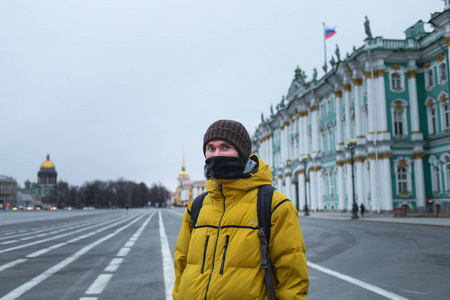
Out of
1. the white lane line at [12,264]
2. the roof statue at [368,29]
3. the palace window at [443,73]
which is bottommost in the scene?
the white lane line at [12,264]

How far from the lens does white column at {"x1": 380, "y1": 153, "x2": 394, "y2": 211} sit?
40344mm

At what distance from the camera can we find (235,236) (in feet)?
9.17

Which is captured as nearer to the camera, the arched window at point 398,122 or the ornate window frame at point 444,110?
the ornate window frame at point 444,110

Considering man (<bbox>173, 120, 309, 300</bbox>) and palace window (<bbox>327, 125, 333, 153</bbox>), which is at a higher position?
palace window (<bbox>327, 125, 333, 153</bbox>)

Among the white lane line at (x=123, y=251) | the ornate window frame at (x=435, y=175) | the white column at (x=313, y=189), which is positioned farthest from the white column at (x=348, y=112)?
the white lane line at (x=123, y=251)

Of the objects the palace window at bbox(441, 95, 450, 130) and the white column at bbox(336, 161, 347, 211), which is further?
the white column at bbox(336, 161, 347, 211)

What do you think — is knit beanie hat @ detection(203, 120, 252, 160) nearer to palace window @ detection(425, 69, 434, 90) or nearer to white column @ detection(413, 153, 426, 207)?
white column @ detection(413, 153, 426, 207)

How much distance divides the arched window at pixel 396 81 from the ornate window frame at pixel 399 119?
1.37 m

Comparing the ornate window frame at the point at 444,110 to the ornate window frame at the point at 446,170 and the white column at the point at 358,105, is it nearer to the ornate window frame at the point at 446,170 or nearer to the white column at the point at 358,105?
the ornate window frame at the point at 446,170

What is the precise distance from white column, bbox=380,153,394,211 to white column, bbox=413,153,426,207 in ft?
8.79

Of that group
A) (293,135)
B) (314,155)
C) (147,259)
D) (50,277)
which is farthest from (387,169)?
(50,277)

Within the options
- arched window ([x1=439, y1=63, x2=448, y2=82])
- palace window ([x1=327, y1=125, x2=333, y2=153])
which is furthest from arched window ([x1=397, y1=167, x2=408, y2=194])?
palace window ([x1=327, y1=125, x2=333, y2=153])

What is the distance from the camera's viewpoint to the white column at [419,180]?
4094cm

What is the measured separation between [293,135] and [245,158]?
65.2 m
